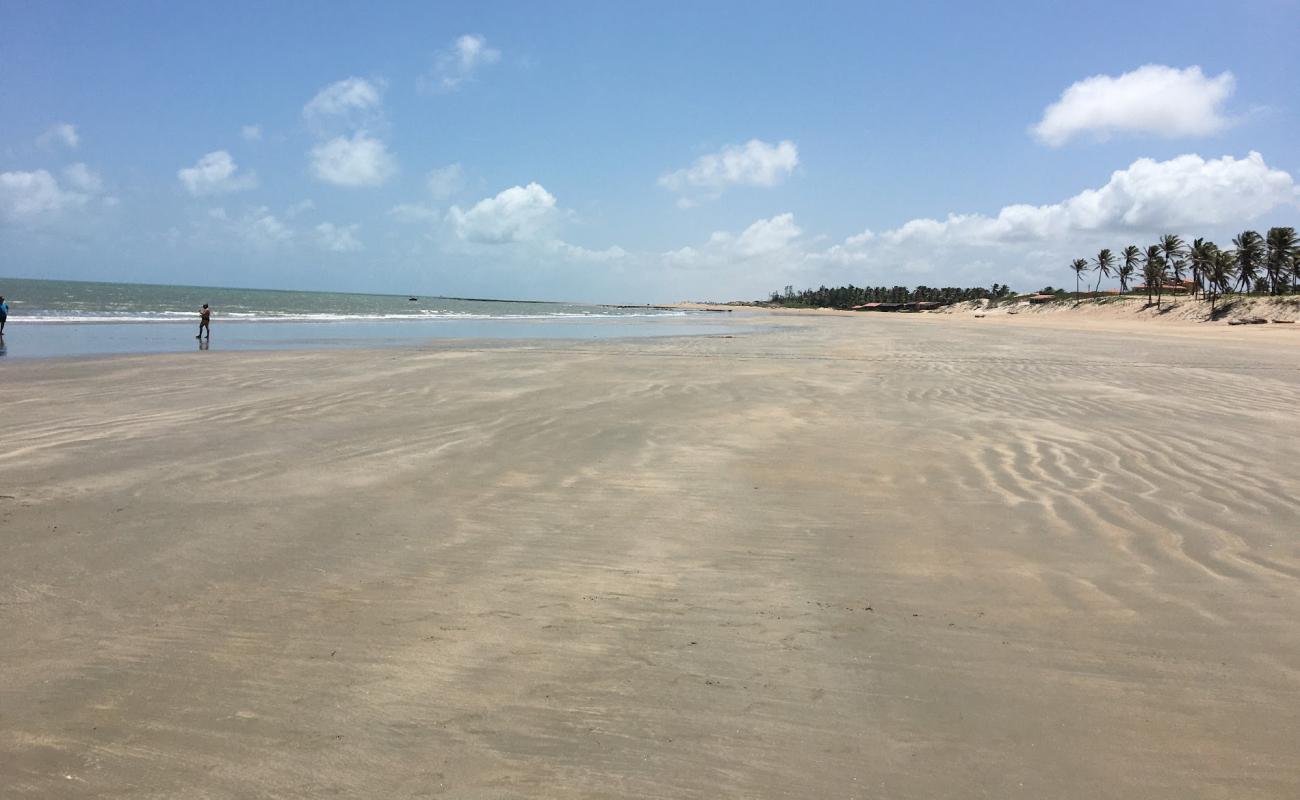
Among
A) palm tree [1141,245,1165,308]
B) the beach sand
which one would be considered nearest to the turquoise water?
the beach sand

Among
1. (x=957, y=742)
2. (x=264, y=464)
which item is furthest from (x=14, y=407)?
(x=957, y=742)

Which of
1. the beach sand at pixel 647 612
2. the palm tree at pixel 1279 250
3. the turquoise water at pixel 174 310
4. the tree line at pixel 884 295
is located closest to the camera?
the beach sand at pixel 647 612

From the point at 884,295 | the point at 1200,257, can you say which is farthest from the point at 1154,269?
the point at 884,295

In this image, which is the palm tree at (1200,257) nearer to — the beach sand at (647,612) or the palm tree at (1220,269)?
the palm tree at (1220,269)

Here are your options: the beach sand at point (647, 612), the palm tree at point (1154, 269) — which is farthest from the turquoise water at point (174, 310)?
the palm tree at point (1154, 269)

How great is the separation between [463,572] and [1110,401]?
37.2 ft

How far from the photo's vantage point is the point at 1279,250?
67500 mm

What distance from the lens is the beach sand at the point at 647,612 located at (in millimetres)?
2617

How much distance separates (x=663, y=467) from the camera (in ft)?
23.3

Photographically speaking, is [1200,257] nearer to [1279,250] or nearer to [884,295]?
[1279,250]

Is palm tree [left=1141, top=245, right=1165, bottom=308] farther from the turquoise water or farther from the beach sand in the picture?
the beach sand

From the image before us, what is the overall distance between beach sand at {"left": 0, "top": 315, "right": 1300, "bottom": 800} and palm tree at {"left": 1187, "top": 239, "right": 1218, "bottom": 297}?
7814 centimetres

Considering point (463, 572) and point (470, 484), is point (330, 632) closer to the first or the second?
point (463, 572)

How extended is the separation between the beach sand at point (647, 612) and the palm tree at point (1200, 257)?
78.1 meters
